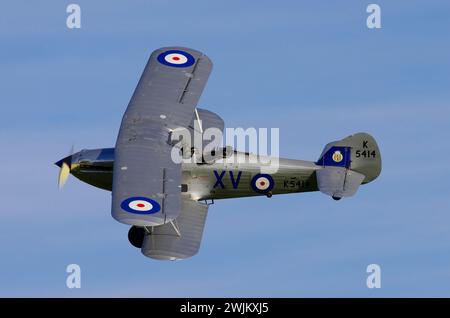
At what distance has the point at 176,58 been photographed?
35.7 metres

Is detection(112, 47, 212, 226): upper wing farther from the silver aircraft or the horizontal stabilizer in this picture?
the horizontal stabilizer

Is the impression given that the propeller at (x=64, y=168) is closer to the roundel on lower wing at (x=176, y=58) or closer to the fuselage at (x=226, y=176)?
the fuselage at (x=226, y=176)

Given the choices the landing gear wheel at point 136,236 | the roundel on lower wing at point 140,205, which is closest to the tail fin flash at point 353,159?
the landing gear wheel at point 136,236

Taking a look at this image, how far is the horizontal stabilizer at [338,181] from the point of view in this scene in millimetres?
33156

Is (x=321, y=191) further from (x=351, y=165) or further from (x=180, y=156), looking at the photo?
(x=180, y=156)

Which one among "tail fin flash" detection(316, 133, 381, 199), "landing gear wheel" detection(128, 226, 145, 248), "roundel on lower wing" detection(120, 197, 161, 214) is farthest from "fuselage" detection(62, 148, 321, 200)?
"roundel on lower wing" detection(120, 197, 161, 214)

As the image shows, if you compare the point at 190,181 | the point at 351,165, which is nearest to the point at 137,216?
the point at 190,181

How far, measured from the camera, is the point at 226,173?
111 ft

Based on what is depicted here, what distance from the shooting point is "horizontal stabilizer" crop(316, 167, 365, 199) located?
109 ft

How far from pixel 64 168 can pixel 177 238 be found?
3.77m

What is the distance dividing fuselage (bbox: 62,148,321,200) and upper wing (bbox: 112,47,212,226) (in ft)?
4.28

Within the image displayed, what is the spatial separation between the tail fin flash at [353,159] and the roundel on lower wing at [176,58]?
4.51 metres

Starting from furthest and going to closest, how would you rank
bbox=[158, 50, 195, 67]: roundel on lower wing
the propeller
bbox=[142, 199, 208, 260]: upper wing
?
1. bbox=[158, 50, 195, 67]: roundel on lower wing
2. the propeller
3. bbox=[142, 199, 208, 260]: upper wing

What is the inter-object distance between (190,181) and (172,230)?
1.79 meters
